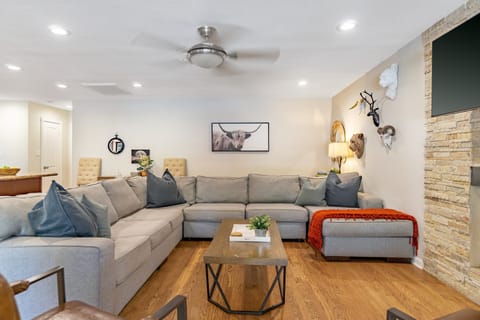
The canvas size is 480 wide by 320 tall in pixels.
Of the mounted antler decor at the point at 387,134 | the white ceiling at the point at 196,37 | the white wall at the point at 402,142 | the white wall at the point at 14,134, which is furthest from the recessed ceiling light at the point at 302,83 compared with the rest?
the white wall at the point at 14,134

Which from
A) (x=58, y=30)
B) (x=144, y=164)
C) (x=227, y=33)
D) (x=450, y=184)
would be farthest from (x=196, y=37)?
(x=144, y=164)

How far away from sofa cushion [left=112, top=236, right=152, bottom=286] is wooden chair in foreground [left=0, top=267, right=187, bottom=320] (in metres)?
0.47

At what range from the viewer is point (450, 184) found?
2357 millimetres

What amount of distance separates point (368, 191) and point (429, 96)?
5.57ft

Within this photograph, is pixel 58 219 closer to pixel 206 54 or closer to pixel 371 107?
pixel 206 54

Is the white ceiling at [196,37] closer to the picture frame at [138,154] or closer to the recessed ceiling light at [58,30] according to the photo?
the recessed ceiling light at [58,30]

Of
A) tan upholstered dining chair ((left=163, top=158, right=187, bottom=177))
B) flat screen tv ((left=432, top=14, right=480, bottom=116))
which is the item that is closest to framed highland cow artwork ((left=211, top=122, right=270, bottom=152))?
tan upholstered dining chair ((left=163, top=158, right=187, bottom=177))

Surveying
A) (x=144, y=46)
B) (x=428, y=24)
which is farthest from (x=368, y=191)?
(x=144, y=46)

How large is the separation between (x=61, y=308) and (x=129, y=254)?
2.33ft

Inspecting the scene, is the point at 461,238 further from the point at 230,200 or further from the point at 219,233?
the point at 230,200

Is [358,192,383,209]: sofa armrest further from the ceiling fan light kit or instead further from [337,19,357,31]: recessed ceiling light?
the ceiling fan light kit

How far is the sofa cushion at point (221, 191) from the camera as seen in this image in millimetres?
4156

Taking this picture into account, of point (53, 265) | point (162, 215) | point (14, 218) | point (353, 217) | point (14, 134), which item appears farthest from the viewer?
point (14, 134)

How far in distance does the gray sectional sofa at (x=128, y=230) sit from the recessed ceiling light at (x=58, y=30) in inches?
63.4
